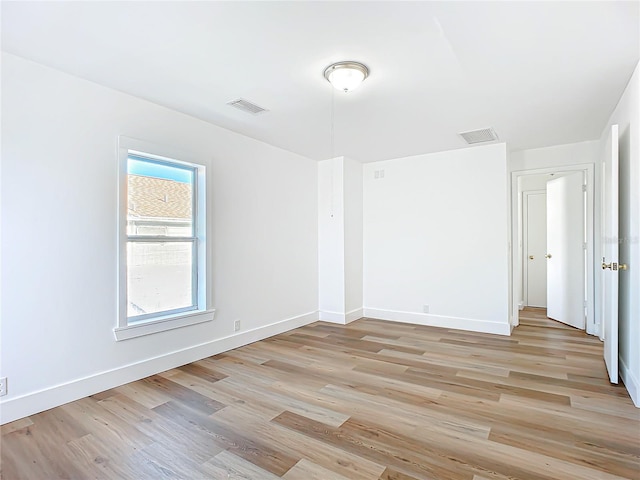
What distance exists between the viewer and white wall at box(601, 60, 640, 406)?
2648 mm

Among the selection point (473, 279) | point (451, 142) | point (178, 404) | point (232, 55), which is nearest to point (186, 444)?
point (178, 404)

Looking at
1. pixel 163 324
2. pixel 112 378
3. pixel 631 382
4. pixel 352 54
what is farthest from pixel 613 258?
pixel 112 378

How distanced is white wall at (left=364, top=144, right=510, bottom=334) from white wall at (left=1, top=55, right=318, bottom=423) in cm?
263

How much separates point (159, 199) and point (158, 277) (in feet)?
2.53

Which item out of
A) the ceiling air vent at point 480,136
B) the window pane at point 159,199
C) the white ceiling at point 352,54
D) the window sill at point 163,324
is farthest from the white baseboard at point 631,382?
the window pane at point 159,199

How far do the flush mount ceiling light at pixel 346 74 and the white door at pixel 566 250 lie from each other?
4230mm

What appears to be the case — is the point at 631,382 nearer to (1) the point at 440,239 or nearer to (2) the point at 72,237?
(1) the point at 440,239

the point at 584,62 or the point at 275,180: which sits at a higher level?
the point at 584,62

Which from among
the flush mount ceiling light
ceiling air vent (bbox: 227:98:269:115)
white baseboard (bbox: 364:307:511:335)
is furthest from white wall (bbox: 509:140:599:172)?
ceiling air vent (bbox: 227:98:269:115)

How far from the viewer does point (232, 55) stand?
97.0 inches

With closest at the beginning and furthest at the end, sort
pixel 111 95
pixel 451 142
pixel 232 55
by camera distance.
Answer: pixel 232 55 → pixel 111 95 → pixel 451 142

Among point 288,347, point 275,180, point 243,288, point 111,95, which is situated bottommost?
point 288,347

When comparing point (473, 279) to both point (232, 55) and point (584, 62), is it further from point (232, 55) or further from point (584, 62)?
point (232, 55)

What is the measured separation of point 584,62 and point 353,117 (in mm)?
1956
